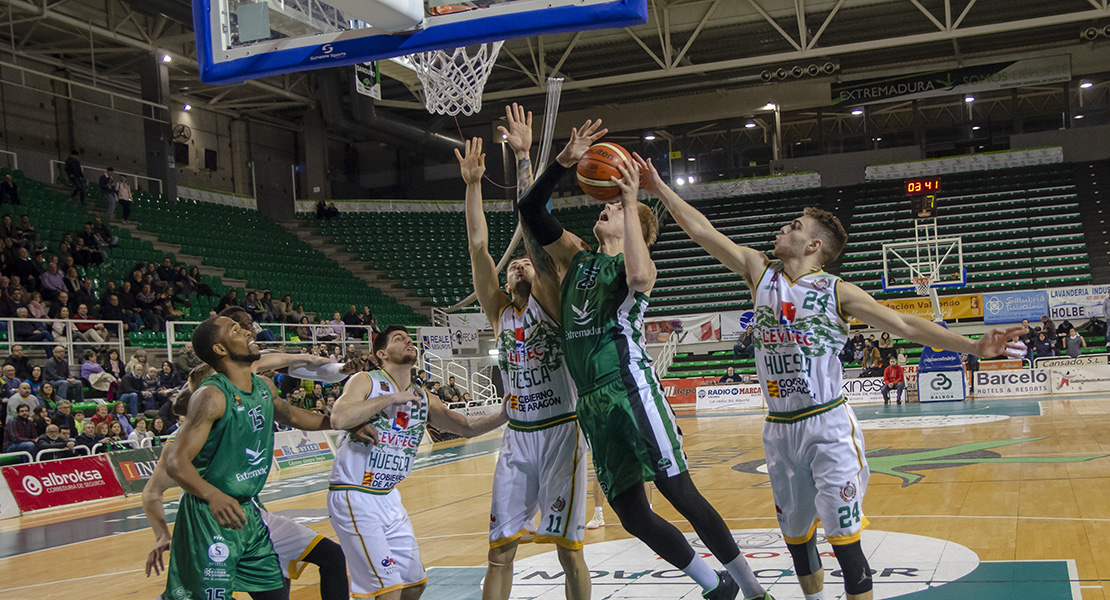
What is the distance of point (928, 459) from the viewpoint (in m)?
10.6

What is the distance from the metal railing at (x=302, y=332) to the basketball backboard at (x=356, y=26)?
40.3ft

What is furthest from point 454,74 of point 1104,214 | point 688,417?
point 1104,214

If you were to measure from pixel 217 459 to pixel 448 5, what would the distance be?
2.52m

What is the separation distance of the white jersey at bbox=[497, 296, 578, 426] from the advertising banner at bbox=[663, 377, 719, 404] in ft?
63.7

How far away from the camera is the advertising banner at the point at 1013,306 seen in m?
23.4

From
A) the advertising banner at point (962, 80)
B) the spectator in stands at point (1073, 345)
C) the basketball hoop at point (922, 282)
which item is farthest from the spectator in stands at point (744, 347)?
the advertising banner at point (962, 80)

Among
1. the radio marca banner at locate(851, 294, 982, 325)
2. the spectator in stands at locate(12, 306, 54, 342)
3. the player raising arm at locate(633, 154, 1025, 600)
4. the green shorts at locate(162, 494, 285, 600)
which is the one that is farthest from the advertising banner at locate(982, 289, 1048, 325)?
the green shorts at locate(162, 494, 285, 600)

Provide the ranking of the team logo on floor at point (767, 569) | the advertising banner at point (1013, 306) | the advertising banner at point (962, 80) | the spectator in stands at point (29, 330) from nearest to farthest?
the team logo on floor at point (767, 569) < the spectator in stands at point (29, 330) < the advertising banner at point (1013, 306) < the advertising banner at point (962, 80)

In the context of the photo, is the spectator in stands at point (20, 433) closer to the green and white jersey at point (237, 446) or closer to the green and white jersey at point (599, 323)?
the green and white jersey at point (237, 446)

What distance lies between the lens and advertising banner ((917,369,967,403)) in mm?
19953

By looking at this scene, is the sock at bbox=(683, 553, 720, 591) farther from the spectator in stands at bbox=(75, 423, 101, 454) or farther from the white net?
the spectator in stands at bbox=(75, 423, 101, 454)

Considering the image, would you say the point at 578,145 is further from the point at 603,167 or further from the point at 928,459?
the point at 928,459

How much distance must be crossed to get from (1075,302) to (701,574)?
23.2 m

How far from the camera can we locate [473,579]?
19.6ft
